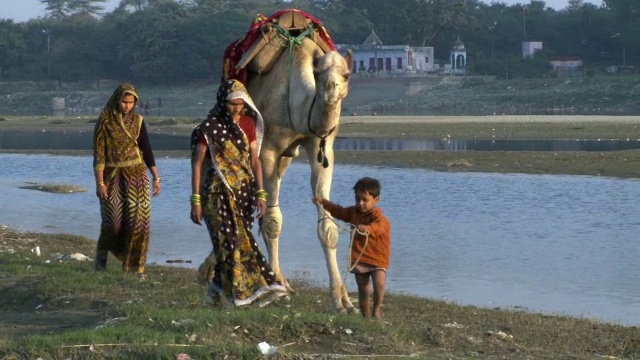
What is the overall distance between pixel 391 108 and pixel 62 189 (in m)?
52.3

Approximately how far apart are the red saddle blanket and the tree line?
72032mm

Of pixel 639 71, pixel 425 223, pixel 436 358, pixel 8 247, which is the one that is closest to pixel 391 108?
pixel 639 71

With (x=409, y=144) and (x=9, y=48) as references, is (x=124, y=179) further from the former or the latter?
(x=9, y=48)

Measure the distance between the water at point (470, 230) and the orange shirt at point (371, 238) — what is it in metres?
3.00

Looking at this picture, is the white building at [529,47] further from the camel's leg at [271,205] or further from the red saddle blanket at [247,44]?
the camel's leg at [271,205]

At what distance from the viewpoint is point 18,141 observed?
141 ft

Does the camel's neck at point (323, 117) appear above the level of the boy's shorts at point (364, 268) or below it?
above

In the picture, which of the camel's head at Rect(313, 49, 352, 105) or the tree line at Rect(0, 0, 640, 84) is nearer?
the camel's head at Rect(313, 49, 352, 105)

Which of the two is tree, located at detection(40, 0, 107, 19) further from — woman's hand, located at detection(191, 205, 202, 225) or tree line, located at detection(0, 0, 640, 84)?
woman's hand, located at detection(191, 205, 202, 225)

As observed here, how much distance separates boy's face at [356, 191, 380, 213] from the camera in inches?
311

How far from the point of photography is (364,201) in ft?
26.0

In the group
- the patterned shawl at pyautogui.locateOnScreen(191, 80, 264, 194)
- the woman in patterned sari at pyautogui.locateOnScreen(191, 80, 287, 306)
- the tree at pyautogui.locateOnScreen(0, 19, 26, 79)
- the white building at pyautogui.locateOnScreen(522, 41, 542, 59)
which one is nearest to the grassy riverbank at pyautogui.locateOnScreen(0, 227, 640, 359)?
the woman in patterned sari at pyautogui.locateOnScreen(191, 80, 287, 306)

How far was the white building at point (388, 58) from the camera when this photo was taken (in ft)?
288

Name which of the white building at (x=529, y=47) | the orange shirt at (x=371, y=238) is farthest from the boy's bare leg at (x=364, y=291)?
the white building at (x=529, y=47)
